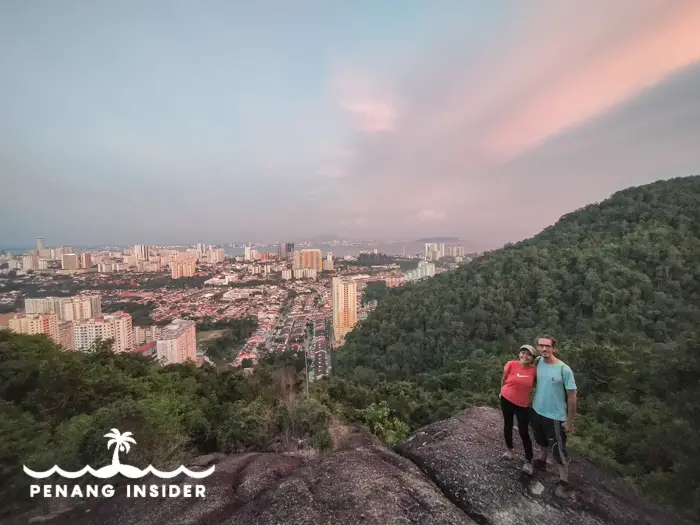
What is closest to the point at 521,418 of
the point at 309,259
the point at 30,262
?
the point at 30,262

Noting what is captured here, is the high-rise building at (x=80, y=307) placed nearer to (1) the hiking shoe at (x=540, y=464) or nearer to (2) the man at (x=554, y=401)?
(1) the hiking shoe at (x=540, y=464)

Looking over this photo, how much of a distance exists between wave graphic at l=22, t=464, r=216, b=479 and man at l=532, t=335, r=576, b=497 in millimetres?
4092

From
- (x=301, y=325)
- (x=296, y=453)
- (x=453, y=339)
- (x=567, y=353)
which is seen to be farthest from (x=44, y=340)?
(x=301, y=325)

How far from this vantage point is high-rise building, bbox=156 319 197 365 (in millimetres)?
18656

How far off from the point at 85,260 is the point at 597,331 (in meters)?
39.7

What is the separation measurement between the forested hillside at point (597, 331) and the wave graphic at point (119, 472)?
20.2 feet

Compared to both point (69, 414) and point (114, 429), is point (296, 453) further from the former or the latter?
point (69, 414)

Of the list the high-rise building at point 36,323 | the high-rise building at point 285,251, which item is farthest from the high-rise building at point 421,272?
the high-rise building at point 36,323

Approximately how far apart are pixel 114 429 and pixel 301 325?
1080 inches

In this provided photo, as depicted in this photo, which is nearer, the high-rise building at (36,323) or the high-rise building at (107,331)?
the high-rise building at (36,323)

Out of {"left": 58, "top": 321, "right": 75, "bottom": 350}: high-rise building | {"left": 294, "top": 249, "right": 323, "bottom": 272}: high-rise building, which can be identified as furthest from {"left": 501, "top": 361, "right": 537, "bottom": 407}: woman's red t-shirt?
{"left": 294, "top": 249, "right": 323, "bottom": 272}: high-rise building

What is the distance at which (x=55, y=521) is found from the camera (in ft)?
11.4

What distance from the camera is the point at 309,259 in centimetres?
5353

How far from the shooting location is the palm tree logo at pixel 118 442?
4297mm
